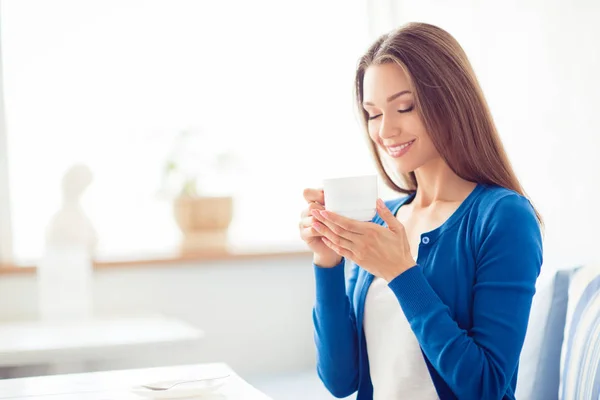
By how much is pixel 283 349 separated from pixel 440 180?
1501mm

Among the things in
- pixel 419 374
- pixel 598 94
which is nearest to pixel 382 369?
pixel 419 374

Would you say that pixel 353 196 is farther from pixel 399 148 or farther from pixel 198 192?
pixel 198 192

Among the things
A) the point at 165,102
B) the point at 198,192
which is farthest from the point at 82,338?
the point at 165,102

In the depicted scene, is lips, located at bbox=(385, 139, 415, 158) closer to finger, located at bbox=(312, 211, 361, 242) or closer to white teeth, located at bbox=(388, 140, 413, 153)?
white teeth, located at bbox=(388, 140, 413, 153)

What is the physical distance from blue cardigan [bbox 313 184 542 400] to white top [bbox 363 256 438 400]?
0.03 m

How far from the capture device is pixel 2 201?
261 centimetres

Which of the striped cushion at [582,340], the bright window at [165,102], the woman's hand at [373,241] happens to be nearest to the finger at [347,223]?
the woman's hand at [373,241]

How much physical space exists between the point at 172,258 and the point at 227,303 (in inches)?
9.7

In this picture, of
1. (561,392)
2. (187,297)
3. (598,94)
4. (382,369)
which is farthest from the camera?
(187,297)

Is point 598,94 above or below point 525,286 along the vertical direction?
above

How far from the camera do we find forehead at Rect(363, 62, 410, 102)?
4.12 feet

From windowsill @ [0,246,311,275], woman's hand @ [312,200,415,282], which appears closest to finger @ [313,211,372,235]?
woman's hand @ [312,200,415,282]

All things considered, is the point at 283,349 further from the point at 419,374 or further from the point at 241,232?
the point at 419,374

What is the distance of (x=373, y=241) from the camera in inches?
44.3
